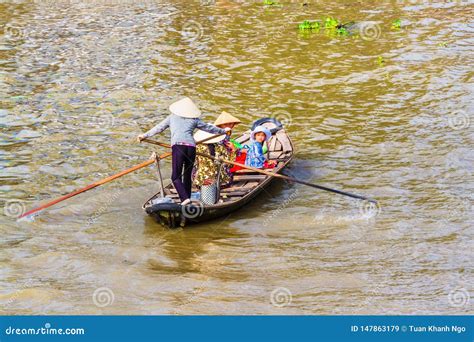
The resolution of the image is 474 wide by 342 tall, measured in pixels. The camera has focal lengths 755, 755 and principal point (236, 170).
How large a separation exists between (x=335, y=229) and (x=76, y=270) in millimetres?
3941

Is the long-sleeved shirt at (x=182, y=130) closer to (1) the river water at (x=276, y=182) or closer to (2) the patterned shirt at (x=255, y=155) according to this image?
(1) the river water at (x=276, y=182)

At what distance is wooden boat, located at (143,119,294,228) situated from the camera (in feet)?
36.1

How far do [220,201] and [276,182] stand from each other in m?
2.06

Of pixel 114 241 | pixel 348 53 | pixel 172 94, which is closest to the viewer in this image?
pixel 114 241

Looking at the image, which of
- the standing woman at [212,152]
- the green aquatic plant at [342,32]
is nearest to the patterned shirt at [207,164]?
the standing woman at [212,152]

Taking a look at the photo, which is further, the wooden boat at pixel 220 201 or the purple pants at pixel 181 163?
the purple pants at pixel 181 163

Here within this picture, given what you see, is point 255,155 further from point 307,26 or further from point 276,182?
point 307,26

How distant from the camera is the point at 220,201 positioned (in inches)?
460

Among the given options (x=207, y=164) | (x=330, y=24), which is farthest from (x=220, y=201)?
(x=330, y=24)

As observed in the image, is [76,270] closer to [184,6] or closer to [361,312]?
[361,312]

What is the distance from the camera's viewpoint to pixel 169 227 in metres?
11.4

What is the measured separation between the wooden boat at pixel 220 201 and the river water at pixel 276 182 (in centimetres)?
24

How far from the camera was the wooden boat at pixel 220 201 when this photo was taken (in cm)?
1101

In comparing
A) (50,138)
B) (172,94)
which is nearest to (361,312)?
(50,138)
